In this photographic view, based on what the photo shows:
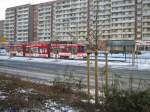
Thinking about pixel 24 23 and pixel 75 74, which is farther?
pixel 24 23

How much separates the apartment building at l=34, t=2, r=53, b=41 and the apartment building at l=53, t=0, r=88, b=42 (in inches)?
172

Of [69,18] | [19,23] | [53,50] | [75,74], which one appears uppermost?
[19,23]

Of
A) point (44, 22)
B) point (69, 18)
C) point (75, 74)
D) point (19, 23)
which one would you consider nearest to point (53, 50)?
point (75, 74)

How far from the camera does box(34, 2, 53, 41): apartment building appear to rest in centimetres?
13925

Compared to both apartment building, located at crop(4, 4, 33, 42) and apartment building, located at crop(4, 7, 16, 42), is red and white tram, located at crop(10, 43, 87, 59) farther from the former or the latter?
apartment building, located at crop(4, 7, 16, 42)

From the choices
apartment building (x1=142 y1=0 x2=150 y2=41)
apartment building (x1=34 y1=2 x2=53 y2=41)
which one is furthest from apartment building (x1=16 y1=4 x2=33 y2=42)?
apartment building (x1=142 y1=0 x2=150 y2=41)

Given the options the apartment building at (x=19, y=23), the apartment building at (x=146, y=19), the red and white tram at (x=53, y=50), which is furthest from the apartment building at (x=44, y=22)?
the red and white tram at (x=53, y=50)

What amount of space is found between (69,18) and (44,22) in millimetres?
18023

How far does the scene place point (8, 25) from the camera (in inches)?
6629

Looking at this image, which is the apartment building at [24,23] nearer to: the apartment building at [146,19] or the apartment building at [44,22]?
the apartment building at [44,22]

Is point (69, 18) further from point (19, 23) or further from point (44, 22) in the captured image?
point (19, 23)

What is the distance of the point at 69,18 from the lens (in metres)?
128

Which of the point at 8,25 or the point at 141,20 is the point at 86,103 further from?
the point at 8,25

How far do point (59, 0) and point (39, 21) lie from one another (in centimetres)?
1743
